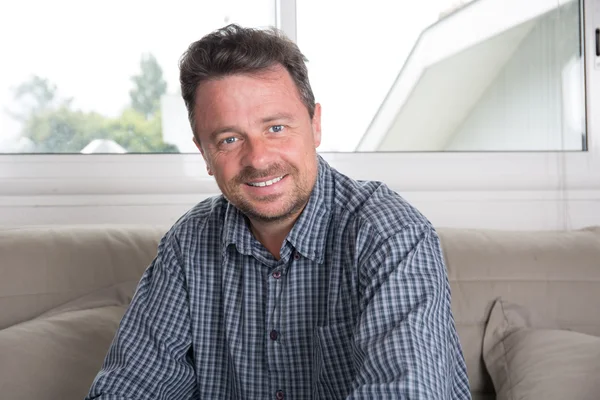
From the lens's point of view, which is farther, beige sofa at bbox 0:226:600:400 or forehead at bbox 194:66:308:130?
beige sofa at bbox 0:226:600:400

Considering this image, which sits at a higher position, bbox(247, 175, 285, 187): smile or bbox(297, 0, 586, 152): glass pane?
bbox(297, 0, 586, 152): glass pane

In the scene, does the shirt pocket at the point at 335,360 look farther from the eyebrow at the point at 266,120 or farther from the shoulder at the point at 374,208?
the eyebrow at the point at 266,120

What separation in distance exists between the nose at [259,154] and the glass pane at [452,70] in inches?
42.9

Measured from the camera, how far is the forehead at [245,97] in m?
1.48

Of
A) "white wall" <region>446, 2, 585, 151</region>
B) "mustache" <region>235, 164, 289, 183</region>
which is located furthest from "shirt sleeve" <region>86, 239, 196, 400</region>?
"white wall" <region>446, 2, 585, 151</region>

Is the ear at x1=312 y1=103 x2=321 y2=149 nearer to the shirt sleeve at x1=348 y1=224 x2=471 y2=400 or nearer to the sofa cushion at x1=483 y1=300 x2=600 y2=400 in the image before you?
the shirt sleeve at x1=348 y1=224 x2=471 y2=400

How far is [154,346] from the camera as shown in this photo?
5.21 ft

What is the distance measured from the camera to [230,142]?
1.52 m

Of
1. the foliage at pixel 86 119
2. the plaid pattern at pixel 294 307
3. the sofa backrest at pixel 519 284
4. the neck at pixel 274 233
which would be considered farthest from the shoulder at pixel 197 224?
the foliage at pixel 86 119

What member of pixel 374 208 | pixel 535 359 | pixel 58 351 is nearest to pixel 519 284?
pixel 535 359

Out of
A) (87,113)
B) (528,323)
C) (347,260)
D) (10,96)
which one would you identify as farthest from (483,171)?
(10,96)

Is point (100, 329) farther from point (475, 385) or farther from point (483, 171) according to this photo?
point (483, 171)

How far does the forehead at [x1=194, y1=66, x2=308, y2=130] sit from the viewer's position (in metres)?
1.48

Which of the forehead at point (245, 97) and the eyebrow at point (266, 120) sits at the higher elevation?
the forehead at point (245, 97)
